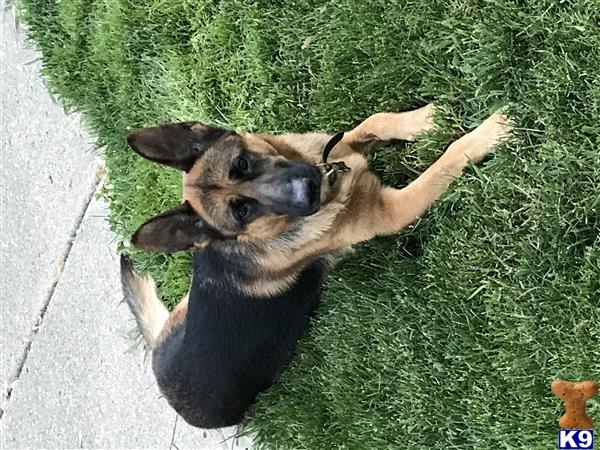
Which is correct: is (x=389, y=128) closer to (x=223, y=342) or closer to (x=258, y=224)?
(x=258, y=224)

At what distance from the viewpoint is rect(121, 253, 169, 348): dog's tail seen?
16.8 ft

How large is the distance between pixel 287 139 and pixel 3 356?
3.56m

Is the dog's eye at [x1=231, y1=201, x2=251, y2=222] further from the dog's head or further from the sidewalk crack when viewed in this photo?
the sidewalk crack

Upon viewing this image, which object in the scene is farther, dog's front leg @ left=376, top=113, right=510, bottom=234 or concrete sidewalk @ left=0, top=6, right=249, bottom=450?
concrete sidewalk @ left=0, top=6, right=249, bottom=450

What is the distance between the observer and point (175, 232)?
3.79 meters

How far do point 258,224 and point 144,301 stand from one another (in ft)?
5.51

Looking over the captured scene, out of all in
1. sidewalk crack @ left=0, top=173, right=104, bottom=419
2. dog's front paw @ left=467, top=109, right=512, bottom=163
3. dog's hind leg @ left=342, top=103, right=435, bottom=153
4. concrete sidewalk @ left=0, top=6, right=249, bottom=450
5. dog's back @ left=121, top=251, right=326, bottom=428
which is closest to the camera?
dog's front paw @ left=467, top=109, right=512, bottom=163

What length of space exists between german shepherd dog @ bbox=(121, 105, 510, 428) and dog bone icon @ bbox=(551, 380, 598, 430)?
1.12 m

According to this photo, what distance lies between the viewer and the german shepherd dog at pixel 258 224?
3738 mm

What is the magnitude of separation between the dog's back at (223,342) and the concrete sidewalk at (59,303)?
64 cm

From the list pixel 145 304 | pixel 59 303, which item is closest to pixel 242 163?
pixel 145 304

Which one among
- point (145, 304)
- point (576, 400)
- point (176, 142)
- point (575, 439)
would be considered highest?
point (176, 142)

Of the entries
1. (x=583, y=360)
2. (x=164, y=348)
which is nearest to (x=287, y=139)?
(x=164, y=348)

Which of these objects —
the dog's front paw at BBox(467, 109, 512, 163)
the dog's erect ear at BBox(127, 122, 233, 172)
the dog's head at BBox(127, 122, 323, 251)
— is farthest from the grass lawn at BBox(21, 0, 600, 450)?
the dog's erect ear at BBox(127, 122, 233, 172)
